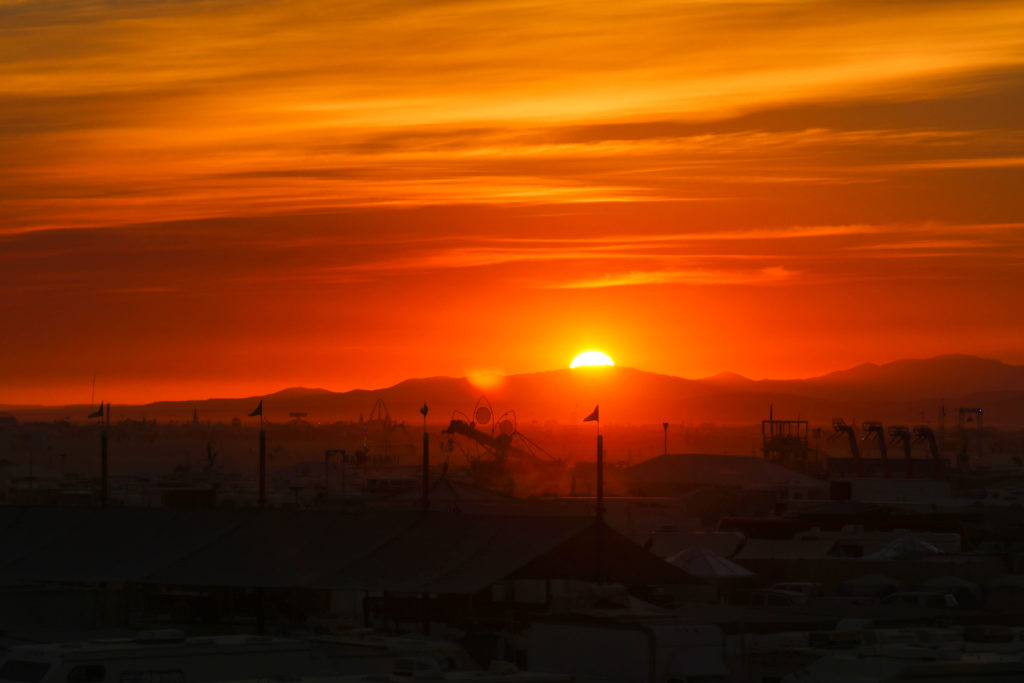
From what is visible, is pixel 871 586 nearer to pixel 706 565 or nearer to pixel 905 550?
pixel 706 565

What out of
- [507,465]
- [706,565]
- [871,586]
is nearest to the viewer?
[871,586]

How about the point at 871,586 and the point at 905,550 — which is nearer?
the point at 871,586

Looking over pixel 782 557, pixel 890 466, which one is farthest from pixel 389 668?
pixel 890 466

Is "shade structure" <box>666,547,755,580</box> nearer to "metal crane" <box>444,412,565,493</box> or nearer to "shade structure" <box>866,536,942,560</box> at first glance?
"shade structure" <box>866,536,942,560</box>

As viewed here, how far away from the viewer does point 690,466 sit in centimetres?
10519

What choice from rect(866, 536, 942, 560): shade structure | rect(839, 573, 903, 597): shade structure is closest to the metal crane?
rect(866, 536, 942, 560): shade structure

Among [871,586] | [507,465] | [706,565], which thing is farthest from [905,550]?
[507,465]

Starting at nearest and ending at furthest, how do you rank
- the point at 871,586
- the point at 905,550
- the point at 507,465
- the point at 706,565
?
the point at 871,586 → the point at 706,565 → the point at 905,550 → the point at 507,465

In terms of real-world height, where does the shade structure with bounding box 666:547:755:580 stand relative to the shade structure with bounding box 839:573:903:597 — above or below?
above

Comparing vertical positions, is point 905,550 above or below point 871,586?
above

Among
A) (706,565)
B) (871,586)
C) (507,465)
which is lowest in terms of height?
(871,586)

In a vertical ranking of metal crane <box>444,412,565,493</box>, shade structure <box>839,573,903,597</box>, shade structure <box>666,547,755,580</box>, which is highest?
metal crane <box>444,412,565,493</box>

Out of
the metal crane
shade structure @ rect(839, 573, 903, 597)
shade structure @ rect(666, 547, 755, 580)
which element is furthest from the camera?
the metal crane

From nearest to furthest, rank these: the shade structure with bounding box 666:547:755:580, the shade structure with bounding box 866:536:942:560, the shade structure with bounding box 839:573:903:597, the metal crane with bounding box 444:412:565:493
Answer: the shade structure with bounding box 839:573:903:597 → the shade structure with bounding box 666:547:755:580 → the shade structure with bounding box 866:536:942:560 → the metal crane with bounding box 444:412:565:493
